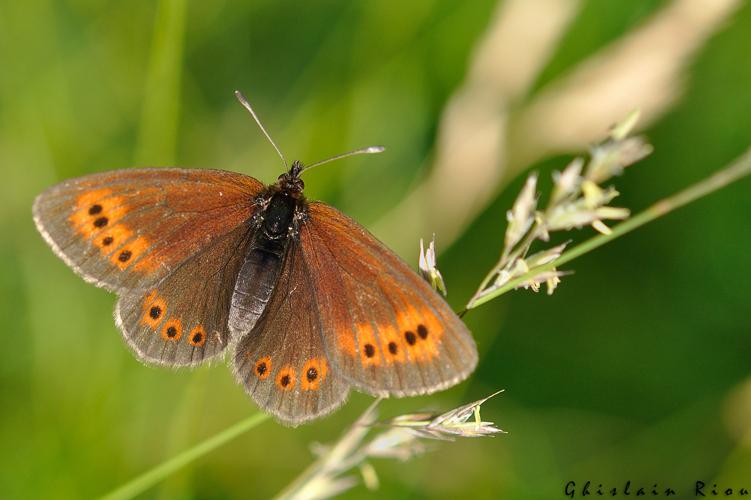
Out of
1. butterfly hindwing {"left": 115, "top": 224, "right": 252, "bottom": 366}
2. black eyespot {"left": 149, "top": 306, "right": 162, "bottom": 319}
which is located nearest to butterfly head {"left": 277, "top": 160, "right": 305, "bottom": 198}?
butterfly hindwing {"left": 115, "top": 224, "right": 252, "bottom": 366}

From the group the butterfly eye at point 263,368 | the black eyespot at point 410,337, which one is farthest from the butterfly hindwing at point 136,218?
the black eyespot at point 410,337

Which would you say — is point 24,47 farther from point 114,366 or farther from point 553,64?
point 553,64

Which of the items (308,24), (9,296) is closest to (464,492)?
(9,296)

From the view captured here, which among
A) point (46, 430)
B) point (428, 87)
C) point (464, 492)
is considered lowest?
point (464, 492)

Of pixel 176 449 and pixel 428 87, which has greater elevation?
pixel 428 87

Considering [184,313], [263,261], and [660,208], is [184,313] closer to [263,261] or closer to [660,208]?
[263,261]
